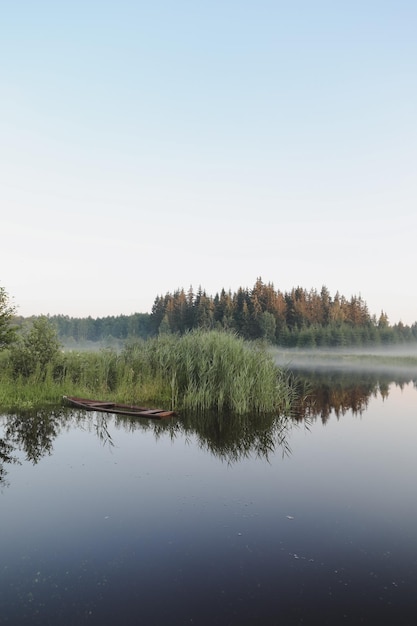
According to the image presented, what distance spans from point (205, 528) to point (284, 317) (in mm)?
83701

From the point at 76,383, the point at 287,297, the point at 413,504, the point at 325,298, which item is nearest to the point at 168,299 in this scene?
the point at 287,297

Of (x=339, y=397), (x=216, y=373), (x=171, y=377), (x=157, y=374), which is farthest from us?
(x=339, y=397)

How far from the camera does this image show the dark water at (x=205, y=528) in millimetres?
4613

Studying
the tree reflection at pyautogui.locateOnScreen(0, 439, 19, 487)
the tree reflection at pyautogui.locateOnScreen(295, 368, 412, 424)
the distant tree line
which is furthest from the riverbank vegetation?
the distant tree line

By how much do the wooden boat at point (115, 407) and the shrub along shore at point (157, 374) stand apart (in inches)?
43.9

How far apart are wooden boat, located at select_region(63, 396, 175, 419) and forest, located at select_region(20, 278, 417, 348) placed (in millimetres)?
57379

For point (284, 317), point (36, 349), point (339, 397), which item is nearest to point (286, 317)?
point (284, 317)

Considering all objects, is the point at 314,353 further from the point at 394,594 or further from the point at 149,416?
the point at 394,594

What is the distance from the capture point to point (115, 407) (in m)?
15.9

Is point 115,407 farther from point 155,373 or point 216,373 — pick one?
point 216,373

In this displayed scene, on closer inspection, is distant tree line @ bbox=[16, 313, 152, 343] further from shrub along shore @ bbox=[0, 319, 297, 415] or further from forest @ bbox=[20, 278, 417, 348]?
shrub along shore @ bbox=[0, 319, 297, 415]

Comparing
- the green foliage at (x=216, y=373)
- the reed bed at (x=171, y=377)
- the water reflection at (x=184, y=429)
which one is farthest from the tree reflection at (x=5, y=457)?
the green foliage at (x=216, y=373)

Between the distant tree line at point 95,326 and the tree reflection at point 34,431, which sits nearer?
the tree reflection at point 34,431

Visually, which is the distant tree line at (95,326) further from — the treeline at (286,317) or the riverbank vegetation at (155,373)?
the riverbank vegetation at (155,373)
